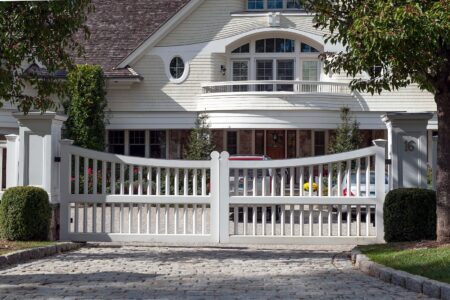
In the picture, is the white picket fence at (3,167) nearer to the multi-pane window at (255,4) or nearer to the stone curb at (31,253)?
the stone curb at (31,253)

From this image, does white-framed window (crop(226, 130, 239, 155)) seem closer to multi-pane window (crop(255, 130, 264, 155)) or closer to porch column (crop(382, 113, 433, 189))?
multi-pane window (crop(255, 130, 264, 155))

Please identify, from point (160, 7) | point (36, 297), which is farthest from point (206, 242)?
point (160, 7)

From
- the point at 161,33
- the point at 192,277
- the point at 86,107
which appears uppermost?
the point at 161,33

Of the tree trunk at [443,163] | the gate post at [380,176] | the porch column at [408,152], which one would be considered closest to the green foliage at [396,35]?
the tree trunk at [443,163]

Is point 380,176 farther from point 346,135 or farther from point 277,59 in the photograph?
point 277,59

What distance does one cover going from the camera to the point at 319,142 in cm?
3338

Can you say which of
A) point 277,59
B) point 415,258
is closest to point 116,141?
point 277,59

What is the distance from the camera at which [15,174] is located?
1498 centimetres

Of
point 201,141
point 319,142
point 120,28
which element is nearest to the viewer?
point 201,141

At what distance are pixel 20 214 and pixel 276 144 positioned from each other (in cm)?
2003

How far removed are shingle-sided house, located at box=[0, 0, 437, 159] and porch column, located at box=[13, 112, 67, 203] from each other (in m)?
16.2

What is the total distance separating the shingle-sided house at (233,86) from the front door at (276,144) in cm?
4

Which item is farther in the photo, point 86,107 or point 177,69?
point 177,69

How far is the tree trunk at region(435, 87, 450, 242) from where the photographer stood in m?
12.7
